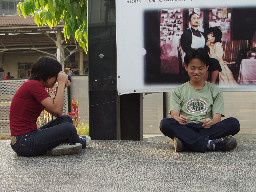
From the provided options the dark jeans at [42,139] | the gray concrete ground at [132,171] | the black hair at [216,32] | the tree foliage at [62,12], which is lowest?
the gray concrete ground at [132,171]

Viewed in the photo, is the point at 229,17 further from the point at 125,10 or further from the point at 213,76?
the point at 125,10

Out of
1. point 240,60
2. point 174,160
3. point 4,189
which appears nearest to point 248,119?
point 240,60

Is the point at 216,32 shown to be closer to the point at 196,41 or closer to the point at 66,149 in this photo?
the point at 196,41

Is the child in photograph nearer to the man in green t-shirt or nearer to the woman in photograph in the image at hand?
the woman in photograph

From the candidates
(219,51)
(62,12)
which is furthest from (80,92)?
(219,51)

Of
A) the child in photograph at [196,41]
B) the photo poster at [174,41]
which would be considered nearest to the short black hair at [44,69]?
the photo poster at [174,41]

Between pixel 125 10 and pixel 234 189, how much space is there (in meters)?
2.62

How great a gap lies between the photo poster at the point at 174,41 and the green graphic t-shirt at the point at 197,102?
1.34 ft

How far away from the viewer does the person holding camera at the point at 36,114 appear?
343 centimetres

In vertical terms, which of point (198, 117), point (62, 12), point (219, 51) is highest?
point (62, 12)

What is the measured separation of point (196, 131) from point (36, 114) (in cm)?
151

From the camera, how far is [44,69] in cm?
353

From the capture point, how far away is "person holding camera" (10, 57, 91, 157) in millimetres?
3426

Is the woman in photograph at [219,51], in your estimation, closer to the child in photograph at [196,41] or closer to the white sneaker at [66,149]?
the child in photograph at [196,41]
